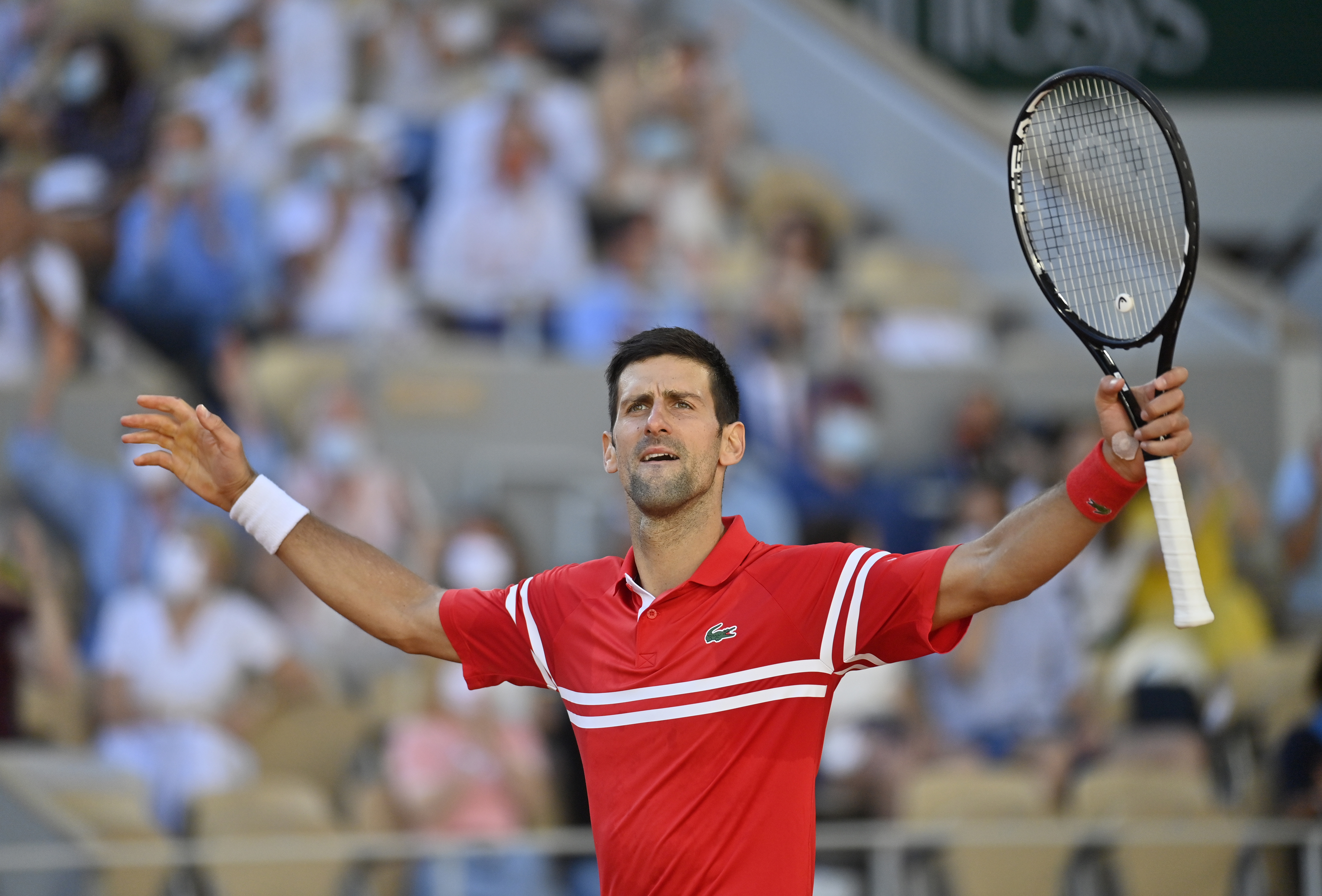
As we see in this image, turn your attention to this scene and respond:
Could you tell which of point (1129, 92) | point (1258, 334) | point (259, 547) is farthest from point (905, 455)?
point (1129, 92)

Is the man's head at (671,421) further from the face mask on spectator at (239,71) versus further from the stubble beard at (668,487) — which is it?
the face mask on spectator at (239,71)

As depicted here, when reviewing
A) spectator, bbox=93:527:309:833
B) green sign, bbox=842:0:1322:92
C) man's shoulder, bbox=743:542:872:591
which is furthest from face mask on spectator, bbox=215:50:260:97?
man's shoulder, bbox=743:542:872:591

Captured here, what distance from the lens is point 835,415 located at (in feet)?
25.0

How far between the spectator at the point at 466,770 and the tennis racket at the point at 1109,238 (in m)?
3.25

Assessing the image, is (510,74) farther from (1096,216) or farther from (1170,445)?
(1170,445)

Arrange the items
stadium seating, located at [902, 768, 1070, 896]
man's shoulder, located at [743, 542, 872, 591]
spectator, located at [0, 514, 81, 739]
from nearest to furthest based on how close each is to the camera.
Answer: man's shoulder, located at [743, 542, 872, 591] → stadium seating, located at [902, 768, 1070, 896] → spectator, located at [0, 514, 81, 739]

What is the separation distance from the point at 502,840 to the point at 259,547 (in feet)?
7.17

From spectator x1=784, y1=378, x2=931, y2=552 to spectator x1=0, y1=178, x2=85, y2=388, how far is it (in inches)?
130

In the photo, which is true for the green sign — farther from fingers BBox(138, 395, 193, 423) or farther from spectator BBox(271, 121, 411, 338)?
fingers BBox(138, 395, 193, 423)

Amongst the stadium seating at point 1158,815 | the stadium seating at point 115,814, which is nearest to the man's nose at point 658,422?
the stadium seating at point 115,814

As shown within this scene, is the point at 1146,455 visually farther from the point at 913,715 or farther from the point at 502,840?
the point at 913,715

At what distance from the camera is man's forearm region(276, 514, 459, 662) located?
9.80 ft

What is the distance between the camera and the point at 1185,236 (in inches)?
107

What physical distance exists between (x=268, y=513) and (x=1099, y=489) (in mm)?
1442
